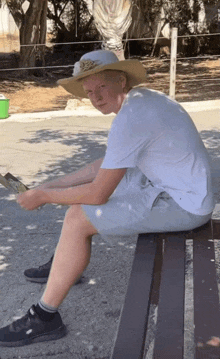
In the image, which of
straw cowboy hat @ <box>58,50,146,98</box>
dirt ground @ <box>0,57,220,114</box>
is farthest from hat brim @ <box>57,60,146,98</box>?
dirt ground @ <box>0,57,220,114</box>

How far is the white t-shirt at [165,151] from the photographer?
2.55 meters

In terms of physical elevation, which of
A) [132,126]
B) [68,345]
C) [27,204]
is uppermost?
[132,126]

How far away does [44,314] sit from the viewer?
2830mm

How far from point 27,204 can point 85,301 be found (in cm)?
86

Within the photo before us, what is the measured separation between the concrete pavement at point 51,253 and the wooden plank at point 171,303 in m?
0.68

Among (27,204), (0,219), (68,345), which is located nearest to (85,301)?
(68,345)

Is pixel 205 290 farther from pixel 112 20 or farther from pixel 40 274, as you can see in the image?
pixel 112 20

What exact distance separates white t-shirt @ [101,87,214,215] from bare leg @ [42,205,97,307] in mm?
332

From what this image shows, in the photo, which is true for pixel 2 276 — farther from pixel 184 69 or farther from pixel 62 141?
pixel 184 69

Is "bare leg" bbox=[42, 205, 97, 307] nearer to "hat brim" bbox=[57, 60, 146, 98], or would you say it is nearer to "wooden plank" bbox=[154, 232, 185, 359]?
"wooden plank" bbox=[154, 232, 185, 359]

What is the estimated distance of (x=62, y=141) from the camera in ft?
25.5

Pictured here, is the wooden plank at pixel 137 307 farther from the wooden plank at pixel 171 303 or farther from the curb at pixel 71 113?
the curb at pixel 71 113

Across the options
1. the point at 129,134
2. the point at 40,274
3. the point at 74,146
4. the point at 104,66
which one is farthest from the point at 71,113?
the point at 129,134

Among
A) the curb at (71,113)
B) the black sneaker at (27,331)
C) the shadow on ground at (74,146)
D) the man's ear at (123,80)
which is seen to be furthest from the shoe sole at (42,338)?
the curb at (71,113)
